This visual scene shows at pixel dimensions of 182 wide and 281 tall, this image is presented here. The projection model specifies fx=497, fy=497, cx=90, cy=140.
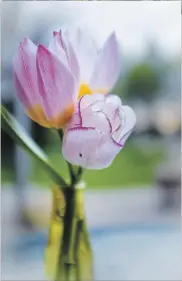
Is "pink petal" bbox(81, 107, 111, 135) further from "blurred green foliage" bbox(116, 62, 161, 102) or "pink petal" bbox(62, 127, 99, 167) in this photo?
"blurred green foliage" bbox(116, 62, 161, 102)

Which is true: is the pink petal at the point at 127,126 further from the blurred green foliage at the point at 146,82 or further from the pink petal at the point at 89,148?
the blurred green foliage at the point at 146,82

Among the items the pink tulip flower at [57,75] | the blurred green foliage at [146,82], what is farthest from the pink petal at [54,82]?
the blurred green foliage at [146,82]

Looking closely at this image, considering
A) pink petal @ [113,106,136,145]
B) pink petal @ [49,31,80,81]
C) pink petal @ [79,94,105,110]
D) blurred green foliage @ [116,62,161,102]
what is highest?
blurred green foliage @ [116,62,161,102]

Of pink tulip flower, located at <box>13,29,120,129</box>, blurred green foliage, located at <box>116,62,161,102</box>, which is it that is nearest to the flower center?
pink tulip flower, located at <box>13,29,120,129</box>

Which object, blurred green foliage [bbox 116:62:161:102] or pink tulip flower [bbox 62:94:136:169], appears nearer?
pink tulip flower [bbox 62:94:136:169]

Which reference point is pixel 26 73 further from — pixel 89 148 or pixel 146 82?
pixel 146 82

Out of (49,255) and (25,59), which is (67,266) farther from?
(25,59)

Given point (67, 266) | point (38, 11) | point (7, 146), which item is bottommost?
point (67, 266)

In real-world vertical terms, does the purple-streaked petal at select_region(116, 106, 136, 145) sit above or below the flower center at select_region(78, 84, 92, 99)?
below

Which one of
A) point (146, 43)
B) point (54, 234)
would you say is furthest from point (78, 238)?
point (146, 43)
